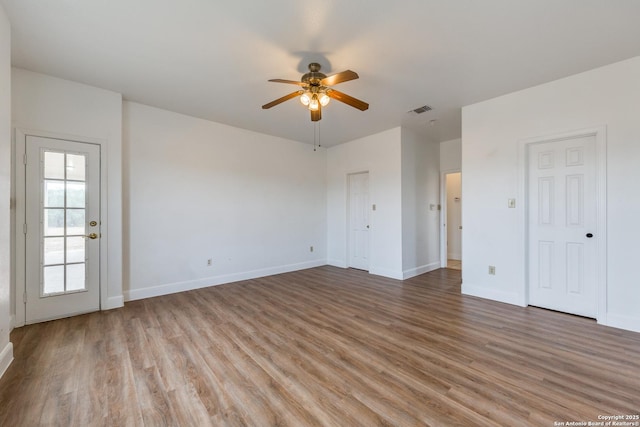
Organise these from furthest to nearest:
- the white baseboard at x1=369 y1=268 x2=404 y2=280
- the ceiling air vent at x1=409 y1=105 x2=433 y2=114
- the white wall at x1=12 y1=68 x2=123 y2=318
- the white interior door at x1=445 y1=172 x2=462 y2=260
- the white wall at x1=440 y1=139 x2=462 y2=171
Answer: the white interior door at x1=445 y1=172 x2=462 y2=260 < the white wall at x1=440 y1=139 x2=462 y2=171 < the white baseboard at x1=369 y1=268 x2=404 y2=280 < the ceiling air vent at x1=409 y1=105 x2=433 y2=114 < the white wall at x1=12 y1=68 x2=123 y2=318

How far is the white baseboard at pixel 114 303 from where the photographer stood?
346 cm

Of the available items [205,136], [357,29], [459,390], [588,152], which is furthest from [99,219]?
[588,152]

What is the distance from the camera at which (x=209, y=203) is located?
4.62 meters

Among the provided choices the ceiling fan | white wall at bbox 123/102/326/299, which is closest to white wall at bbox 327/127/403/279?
white wall at bbox 123/102/326/299

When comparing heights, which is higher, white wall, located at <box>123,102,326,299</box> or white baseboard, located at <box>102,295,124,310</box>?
white wall, located at <box>123,102,326,299</box>

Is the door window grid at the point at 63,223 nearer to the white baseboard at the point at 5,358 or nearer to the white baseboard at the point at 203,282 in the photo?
the white baseboard at the point at 203,282

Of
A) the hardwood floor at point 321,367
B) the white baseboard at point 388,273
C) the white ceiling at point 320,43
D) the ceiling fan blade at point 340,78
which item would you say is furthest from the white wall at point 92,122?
the white baseboard at point 388,273

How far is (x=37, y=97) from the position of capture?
3057 millimetres

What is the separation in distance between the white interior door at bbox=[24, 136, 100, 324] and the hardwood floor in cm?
28

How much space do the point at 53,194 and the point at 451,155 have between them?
6695 mm

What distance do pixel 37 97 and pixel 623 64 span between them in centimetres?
650

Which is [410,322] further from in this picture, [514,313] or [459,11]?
[459,11]

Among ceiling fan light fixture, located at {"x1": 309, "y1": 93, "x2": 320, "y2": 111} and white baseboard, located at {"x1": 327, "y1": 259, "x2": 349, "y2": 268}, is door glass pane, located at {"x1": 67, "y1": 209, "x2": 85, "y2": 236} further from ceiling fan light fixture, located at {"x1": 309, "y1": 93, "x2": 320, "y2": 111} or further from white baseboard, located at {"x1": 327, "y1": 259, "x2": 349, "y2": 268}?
white baseboard, located at {"x1": 327, "y1": 259, "x2": 349, "y2": 268}

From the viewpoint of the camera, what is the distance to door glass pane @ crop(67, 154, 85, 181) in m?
3.25
